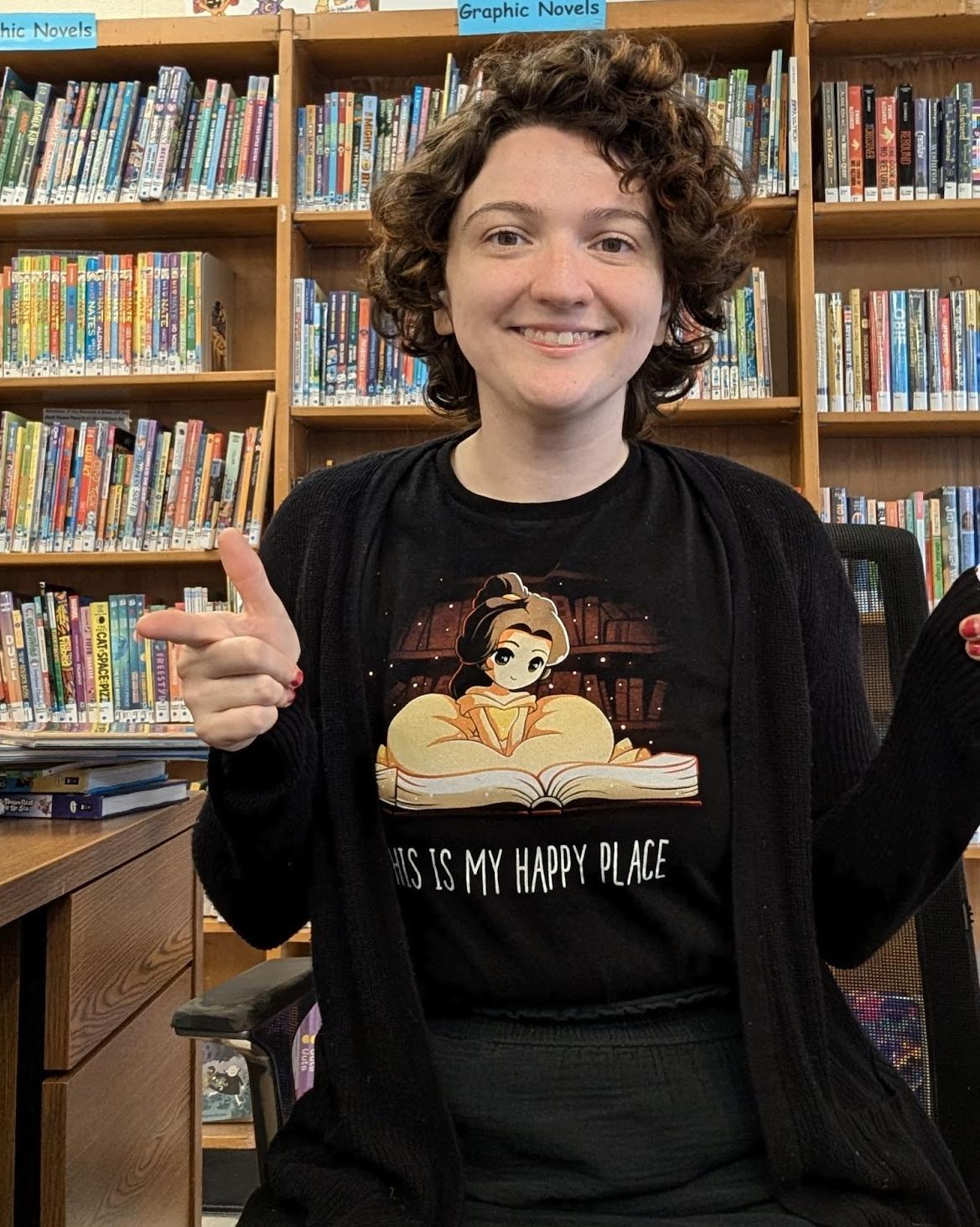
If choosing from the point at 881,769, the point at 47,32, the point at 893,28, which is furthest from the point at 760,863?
the point at 47,32

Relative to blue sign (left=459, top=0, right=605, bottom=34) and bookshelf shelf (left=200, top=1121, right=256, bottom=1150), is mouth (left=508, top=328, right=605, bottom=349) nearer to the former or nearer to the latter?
blue sign (left=459, top=0, right=605, bottom=34)

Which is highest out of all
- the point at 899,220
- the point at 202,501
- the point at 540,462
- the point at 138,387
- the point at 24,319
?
the point at 899,220

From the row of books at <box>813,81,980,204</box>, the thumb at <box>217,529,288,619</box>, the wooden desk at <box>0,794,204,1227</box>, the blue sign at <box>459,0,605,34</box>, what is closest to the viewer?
the thumb at <box>217,529,288,619</box>

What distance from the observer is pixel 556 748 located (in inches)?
36.0

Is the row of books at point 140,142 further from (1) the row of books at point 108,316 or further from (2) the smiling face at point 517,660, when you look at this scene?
(2) the smiling face at point 517,660

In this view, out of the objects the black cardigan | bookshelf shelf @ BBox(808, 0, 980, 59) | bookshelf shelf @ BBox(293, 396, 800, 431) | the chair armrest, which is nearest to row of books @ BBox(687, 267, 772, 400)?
bookshelf shelf @ BBox(293, 396, 800, 431)

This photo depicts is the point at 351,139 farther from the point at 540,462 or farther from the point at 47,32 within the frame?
the point at 540,462

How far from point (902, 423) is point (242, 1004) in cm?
192

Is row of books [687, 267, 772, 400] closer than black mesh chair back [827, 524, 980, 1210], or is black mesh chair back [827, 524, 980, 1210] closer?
black mesh chair back [827, 524, 980, 1210]

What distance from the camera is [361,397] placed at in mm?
2436

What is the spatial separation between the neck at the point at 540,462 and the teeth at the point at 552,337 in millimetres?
73

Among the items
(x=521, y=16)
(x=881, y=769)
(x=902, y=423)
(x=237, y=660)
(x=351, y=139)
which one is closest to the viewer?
(x=237, y=660)

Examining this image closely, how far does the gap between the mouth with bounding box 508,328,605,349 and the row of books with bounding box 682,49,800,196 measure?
61.6 inches

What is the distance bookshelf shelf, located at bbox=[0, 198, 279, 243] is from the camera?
8.09ft
